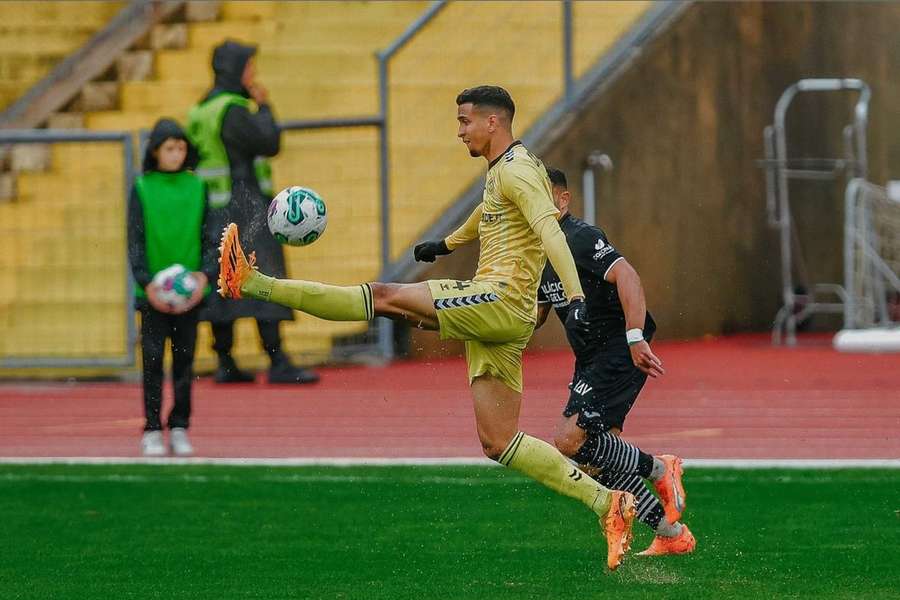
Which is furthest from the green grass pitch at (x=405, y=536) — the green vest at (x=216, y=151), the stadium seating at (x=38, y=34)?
the stadium seating at (x=38, y=34)

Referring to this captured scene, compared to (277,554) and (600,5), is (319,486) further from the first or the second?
(600,5)

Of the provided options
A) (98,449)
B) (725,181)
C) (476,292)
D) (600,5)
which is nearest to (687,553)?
(476,292)

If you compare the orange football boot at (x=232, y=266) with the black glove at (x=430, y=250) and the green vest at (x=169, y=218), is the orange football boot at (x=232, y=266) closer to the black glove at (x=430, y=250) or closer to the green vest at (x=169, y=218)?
the black glove at (x=430, y=250)

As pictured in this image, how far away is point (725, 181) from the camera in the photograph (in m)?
20.8

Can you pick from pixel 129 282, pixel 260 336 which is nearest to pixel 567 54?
pixel 260 336

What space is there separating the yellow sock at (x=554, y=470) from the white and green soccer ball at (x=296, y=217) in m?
1.28

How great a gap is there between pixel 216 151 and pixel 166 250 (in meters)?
3.59

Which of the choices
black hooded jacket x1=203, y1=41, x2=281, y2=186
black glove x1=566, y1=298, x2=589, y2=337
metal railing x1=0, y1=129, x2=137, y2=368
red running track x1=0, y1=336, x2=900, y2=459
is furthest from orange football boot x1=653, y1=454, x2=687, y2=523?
metal railing x1=0, y1=129, x2=137, y2=368

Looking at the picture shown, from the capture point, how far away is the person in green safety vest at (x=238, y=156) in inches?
613

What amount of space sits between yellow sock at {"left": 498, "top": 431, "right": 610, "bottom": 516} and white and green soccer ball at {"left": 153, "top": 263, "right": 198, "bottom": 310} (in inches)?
160

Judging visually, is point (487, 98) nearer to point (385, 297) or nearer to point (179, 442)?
point (385, 297)

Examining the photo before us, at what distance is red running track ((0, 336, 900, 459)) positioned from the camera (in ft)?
41.7

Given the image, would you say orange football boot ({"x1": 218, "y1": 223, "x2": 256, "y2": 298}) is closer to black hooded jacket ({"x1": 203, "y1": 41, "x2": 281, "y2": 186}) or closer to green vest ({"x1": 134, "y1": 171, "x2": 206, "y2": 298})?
green vest ({"x1": 134, "y1": 171, "x2": 206, "y2": 298})

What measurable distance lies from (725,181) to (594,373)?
1230 centimetres
